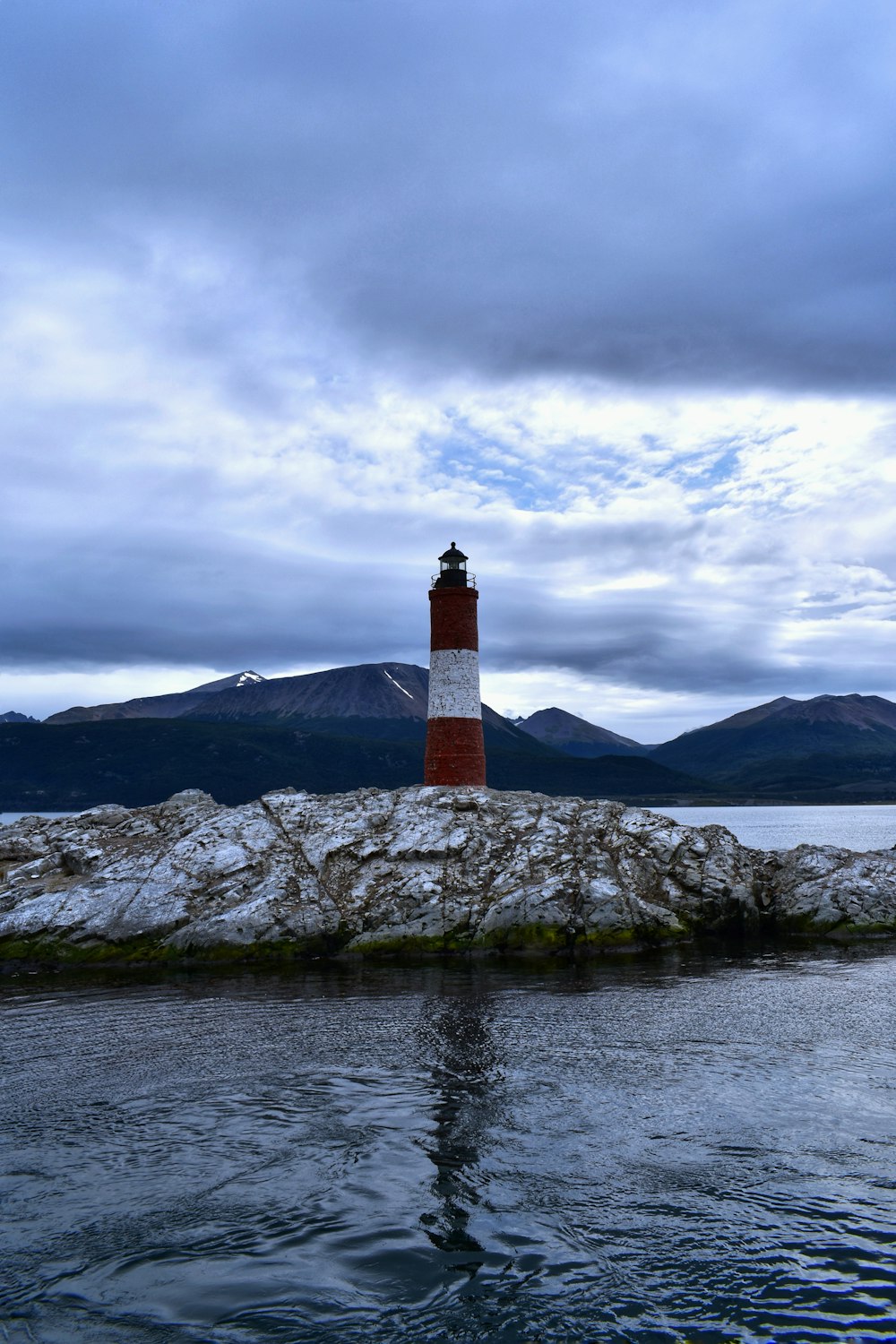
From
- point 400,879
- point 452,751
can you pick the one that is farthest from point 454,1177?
point 452,751

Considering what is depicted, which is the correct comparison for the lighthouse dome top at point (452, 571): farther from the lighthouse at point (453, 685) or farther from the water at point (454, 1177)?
the water at point (454, 1177)

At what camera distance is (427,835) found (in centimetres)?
4166

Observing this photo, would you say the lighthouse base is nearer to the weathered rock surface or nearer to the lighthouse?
the lighthouse

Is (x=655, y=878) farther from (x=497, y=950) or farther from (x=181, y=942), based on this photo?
(x=181, y=942)

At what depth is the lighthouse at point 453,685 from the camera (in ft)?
159

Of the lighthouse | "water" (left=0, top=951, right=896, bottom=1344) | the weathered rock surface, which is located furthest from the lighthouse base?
"water" (left=0, top=951, right=896, bottom=1344)

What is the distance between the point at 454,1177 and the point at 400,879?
84.6 feet

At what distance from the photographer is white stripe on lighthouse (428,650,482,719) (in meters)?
48.5

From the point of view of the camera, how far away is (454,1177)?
14109 millimetres

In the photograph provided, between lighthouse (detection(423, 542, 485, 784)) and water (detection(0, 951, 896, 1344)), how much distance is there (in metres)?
23.4

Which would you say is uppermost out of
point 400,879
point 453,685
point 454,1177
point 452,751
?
point 453,685

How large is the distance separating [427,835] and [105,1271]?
30430 millimetres

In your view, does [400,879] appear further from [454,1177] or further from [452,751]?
[454,1177]

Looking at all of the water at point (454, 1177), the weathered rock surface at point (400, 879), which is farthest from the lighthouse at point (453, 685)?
the water at point (454, 1177)
